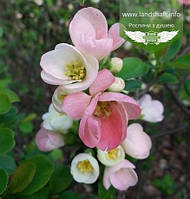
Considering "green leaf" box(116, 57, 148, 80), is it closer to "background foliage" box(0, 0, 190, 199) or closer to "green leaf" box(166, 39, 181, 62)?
"background foliage" box(0, 0, 190, 199)

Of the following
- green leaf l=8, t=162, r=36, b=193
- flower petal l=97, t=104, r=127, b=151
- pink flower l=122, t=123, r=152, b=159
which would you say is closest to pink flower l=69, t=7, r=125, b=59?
flower petal l=97, t=104, r=127, b=151

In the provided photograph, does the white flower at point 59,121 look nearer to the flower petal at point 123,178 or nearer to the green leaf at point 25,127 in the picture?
the flower petal at point 123,178

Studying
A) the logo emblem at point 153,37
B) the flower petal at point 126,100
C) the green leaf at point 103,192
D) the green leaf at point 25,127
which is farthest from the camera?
the green leaf at point 25,127

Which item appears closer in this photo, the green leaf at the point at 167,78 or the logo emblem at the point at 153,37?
the logo emblem at the point at 153,37

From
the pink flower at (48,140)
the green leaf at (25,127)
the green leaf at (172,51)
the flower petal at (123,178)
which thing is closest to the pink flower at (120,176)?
the flower petal at (123,178)

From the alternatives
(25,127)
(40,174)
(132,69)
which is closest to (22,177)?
(40,174)

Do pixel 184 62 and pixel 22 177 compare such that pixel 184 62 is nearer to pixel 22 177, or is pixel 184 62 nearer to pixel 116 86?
pixel 116 86

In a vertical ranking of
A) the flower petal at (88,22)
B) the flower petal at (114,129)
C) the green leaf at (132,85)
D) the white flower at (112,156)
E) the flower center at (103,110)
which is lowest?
the white flower at (112,156)

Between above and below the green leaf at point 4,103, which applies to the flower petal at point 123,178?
below
